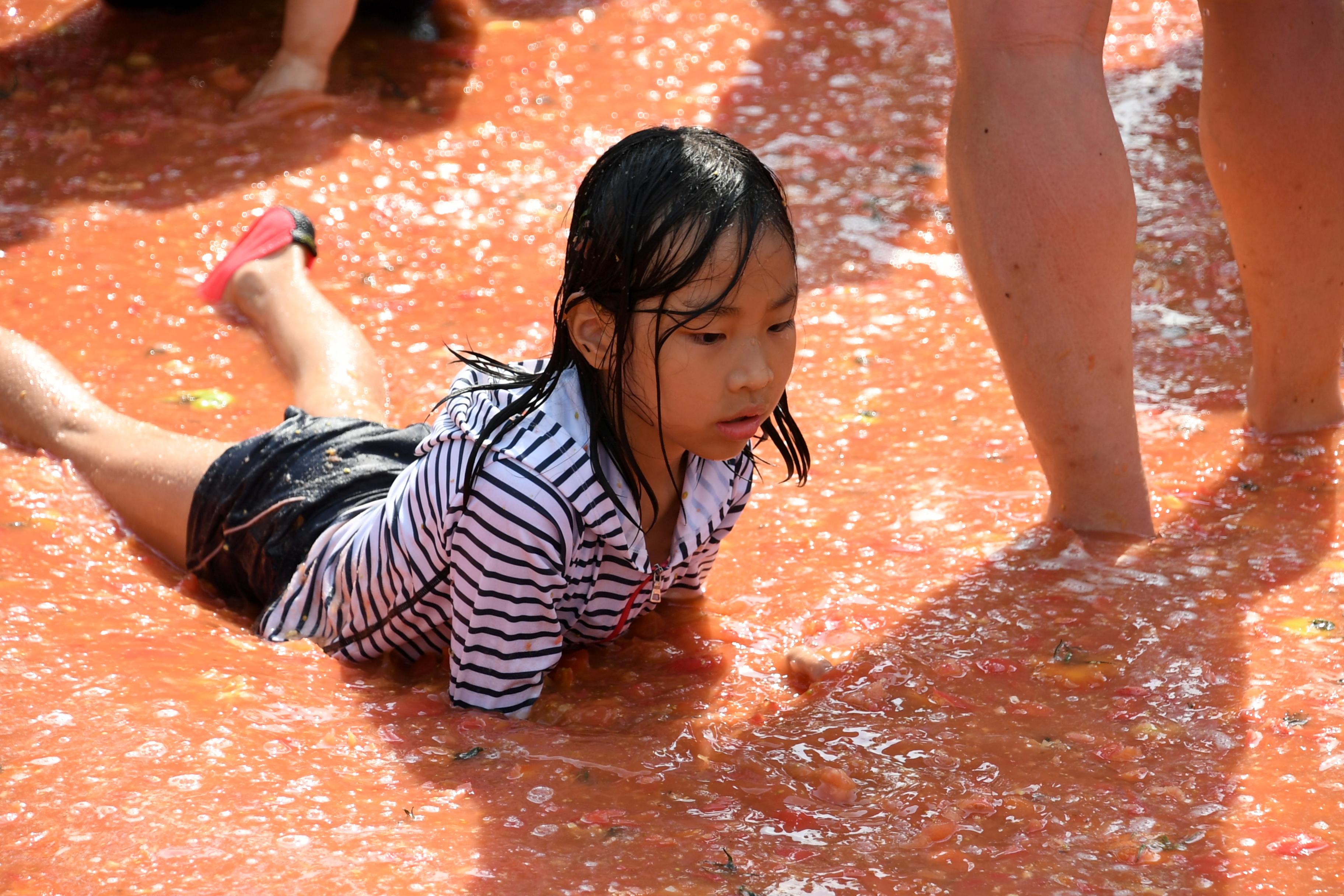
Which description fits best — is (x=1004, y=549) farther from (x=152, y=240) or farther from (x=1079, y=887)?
(x=152, y=240)

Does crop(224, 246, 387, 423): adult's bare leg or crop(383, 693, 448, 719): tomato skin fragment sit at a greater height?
crop(224, 246, 387, 423): adult's bare leg

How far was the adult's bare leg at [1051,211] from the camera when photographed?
6.38 feet

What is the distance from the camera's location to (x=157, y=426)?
8.79 feet

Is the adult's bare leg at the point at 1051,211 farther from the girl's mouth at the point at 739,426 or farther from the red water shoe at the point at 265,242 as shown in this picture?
the red water shoe at the point at 265,242

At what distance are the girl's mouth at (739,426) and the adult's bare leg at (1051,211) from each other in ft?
1.85

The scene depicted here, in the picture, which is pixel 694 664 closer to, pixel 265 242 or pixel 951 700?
pixel 951 700

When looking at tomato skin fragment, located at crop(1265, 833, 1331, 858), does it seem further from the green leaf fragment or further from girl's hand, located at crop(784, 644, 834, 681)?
the green leaf fragment

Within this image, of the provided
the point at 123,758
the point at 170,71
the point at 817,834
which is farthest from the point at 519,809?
the point at 170,71

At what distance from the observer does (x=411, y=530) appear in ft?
6.10

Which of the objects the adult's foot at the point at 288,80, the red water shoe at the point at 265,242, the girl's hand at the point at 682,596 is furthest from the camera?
the adult's foot at the point at 288,80

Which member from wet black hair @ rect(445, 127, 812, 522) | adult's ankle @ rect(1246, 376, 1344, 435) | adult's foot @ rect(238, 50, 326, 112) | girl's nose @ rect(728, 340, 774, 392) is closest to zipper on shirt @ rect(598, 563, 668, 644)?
wet black hair @ rect(445, 127, 812, 522)

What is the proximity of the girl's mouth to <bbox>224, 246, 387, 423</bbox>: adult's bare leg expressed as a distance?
1.15 metres

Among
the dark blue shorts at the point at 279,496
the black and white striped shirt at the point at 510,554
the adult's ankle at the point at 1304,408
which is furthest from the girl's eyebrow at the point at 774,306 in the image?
the adult's ankle at the point at 1304,408

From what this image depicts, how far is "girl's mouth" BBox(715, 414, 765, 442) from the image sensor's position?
1643mm
